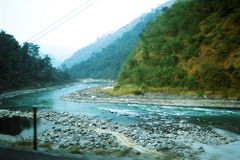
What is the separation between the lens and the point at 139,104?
2361 centimetres

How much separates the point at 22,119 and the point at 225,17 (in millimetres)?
26474

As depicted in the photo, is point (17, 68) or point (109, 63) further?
point (109, 63)

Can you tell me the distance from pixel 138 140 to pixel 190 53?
68.5 feet

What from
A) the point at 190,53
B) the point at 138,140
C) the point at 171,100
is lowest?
the point at 138,140

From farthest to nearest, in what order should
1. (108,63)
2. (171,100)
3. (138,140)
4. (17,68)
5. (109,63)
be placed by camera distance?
(108,63) → (109,63) → (17,68) → (171,100) → (138,140)

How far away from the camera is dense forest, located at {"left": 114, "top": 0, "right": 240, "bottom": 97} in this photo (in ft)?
75.5

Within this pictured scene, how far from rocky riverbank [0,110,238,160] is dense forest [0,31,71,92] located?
28491 mm

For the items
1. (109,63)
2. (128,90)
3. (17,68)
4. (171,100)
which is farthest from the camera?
(109,63)

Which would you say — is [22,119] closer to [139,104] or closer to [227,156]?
[139,104]

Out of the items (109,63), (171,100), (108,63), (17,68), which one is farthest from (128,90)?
(108,63)

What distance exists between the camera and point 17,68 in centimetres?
4184

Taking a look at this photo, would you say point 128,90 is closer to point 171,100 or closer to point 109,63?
point 171,100

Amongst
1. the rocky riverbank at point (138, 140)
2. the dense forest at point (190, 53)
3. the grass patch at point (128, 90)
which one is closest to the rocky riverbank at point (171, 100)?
the grass patch at point (128, 90)

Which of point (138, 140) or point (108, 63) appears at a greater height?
point (108, 63)
